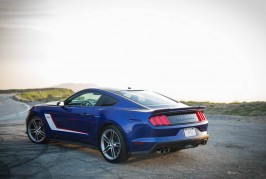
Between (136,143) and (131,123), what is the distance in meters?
0.36

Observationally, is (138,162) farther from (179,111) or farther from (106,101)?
(106,101)

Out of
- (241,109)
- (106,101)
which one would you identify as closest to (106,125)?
(106,101)

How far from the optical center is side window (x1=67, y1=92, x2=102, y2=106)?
308 inches

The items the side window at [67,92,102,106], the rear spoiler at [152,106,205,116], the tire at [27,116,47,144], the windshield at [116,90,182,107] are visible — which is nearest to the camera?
the rear spoiler at [152,106,205,116]

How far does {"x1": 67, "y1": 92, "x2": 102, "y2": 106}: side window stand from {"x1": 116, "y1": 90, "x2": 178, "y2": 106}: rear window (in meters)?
0.52

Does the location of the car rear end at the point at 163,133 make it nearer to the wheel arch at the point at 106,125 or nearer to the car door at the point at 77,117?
the wheel arch at the point at 106,125

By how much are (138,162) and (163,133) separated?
88cm

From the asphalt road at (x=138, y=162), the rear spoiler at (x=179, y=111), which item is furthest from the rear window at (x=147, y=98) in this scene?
the asphalt road at (x=138, y=162)

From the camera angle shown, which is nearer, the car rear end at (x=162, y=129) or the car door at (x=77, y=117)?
the car rear end at (x=162, y=129)

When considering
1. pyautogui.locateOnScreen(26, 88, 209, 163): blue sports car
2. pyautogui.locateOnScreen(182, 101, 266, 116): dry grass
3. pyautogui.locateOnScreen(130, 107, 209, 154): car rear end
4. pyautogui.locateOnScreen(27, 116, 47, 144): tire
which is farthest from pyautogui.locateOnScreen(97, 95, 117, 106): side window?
pyautogui.locateOnScreen(182, 101, 266, 116): dry grass

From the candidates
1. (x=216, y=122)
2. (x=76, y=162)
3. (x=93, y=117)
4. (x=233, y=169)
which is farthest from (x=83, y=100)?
(x=216, y=122)

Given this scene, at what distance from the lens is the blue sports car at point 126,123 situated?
658 centimetres

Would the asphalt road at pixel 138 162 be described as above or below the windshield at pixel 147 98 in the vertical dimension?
below

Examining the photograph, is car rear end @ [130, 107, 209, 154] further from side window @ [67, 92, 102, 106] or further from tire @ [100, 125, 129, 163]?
side window @ [67, 92, 102, 106]
